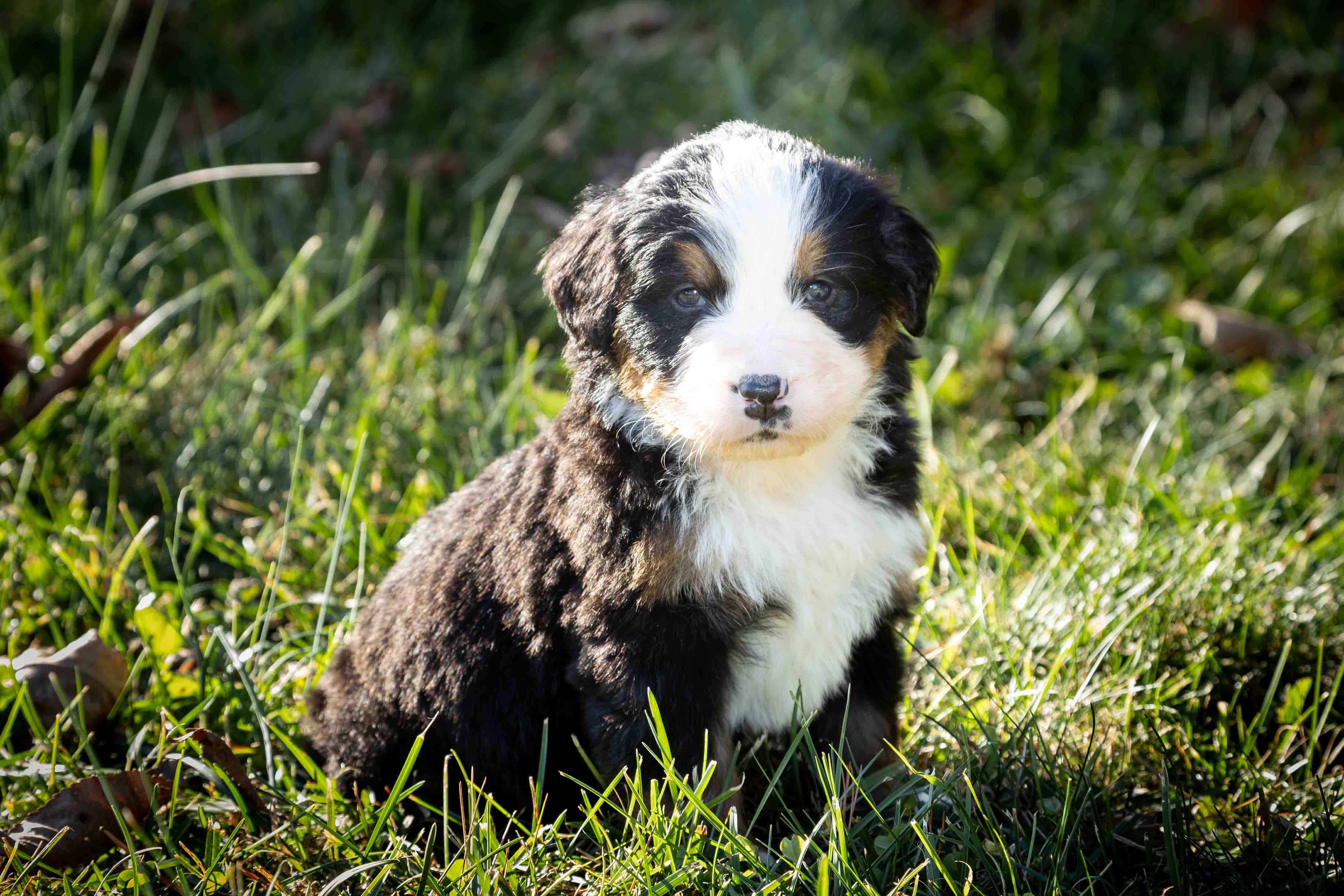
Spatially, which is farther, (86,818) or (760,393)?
(86,818)

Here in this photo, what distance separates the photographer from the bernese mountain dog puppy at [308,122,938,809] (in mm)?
2545

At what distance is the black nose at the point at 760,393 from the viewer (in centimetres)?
238

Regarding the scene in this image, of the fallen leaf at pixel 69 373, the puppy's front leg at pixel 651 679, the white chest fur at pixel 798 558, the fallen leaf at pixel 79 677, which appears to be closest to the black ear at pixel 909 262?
the white chest fur at pixel 798 558

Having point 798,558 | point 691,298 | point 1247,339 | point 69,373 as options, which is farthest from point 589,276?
point 1247,339

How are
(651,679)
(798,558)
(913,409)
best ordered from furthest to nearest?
(913,409)
(798,558)
(651,679)

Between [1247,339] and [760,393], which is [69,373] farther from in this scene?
[1247,339]

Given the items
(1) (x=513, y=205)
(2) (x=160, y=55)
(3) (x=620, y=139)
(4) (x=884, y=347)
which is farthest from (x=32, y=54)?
(4) (x=884, y=347)

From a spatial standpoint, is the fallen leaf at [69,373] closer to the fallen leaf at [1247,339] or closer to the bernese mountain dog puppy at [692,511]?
the bernese mountain dog puppy at [692,511]

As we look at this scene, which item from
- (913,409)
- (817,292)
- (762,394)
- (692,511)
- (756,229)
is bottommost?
(913,409)

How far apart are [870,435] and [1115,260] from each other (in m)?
3.42

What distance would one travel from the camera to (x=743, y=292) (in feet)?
8.36

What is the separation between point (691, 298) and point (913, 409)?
1.57m

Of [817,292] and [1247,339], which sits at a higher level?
[817,292]

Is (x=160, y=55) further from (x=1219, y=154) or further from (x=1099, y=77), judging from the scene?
(x=1219, y=154)
